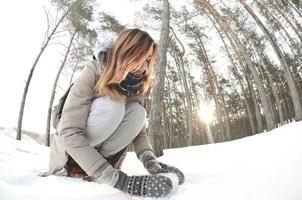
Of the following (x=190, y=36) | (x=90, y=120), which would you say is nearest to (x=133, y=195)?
(x=90, y=120)

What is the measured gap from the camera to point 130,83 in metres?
1.73

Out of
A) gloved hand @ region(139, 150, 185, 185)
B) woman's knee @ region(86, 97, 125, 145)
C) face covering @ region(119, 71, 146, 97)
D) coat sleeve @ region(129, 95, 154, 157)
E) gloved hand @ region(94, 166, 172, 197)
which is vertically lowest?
gloved hand @ region(94, 166, 172, 197)

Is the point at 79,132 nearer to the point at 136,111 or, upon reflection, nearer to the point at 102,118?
the point at 102,118

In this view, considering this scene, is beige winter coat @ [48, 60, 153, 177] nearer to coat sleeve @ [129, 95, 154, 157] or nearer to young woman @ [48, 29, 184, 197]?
young woman @ [48, 29, 184, 197]

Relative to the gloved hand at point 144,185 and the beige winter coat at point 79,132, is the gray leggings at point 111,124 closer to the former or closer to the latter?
the beige winter coat at point 79,132

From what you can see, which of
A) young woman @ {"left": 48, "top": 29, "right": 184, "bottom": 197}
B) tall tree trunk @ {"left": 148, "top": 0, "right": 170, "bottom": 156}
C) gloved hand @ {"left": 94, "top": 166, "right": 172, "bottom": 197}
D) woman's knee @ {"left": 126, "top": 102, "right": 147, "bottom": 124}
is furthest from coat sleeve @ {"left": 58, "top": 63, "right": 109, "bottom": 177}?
tall tree trunk @ {"left": 148, "top": 0, "right": 170, "bottom": 156}

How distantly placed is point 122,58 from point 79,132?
1.66 feet

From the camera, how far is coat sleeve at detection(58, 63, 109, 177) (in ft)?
4.77

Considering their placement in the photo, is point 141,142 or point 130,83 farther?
point 141,142

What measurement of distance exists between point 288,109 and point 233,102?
5250 millimetres

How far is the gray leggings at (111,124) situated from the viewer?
1617 mm

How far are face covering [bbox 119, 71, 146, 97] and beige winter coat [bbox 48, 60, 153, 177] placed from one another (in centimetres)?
17

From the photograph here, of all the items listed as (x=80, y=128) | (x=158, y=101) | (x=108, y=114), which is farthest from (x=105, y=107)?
(x=158, y=101)

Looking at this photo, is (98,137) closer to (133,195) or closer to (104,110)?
(104,110)
